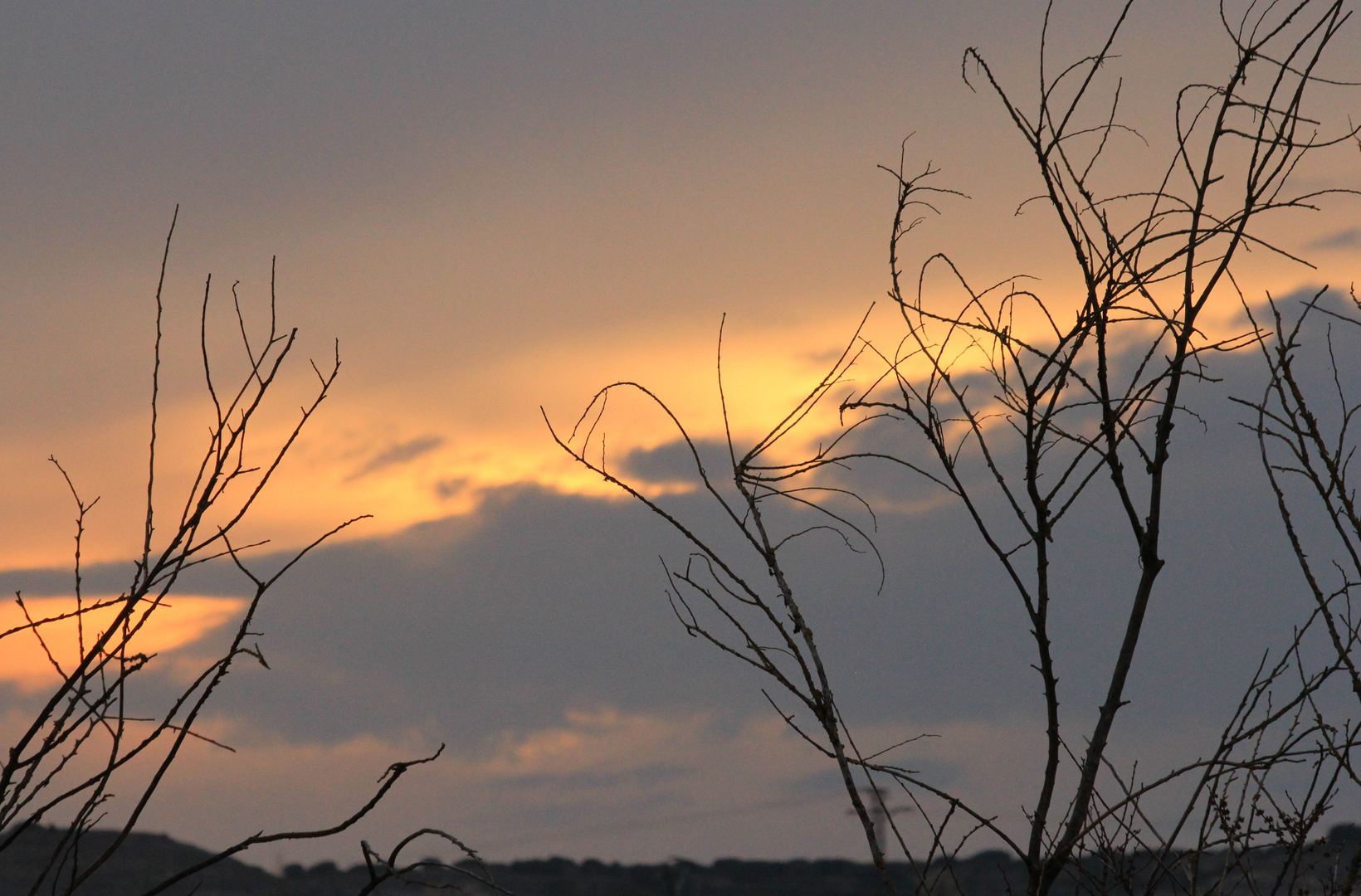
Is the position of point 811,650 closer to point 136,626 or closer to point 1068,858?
point 1068,858

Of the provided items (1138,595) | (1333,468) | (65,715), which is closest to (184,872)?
(65,715)

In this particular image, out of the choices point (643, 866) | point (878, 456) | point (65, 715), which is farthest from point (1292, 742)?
point (643, 866)

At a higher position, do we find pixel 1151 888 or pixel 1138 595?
pixel 1138 595

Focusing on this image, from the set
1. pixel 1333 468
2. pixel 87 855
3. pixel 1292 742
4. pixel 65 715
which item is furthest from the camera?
pixel 87 855

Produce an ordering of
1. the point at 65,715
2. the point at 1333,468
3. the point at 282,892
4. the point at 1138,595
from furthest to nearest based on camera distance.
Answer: the point at 282,892
the point at 1333,468
the point at 1138,595
the point at 65,715

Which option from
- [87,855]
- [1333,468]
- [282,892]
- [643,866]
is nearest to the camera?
[1333,468]

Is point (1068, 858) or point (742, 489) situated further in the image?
point (742, 489)

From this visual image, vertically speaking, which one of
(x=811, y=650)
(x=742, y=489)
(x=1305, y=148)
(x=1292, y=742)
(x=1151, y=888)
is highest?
(x=1305, y=148)

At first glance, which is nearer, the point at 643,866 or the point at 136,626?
the point at 136,626

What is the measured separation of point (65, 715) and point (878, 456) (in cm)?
231

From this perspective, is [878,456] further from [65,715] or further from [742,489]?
[65,715]

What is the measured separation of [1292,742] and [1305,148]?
172 centimetres

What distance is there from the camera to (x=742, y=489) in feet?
11.8

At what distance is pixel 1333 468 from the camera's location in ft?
13.9
